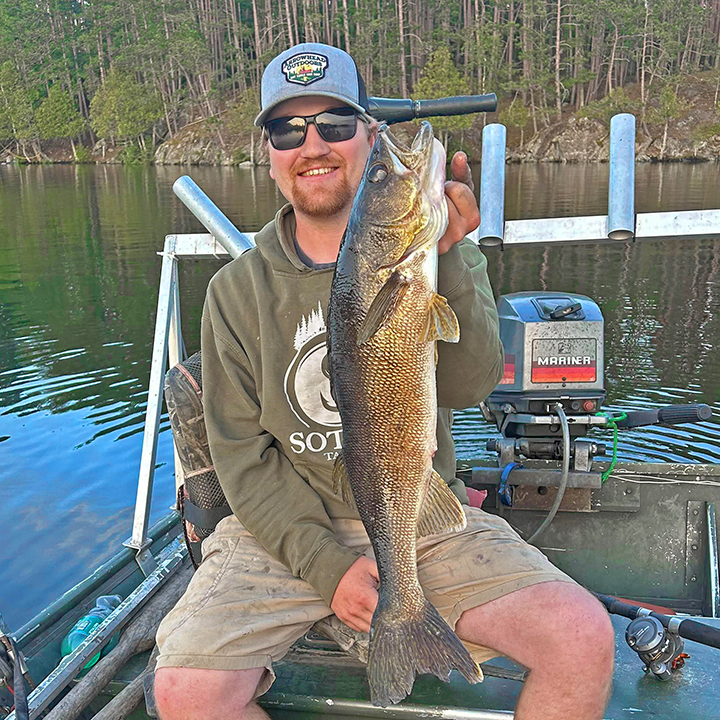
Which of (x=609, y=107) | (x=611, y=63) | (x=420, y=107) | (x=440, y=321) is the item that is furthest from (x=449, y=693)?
(x=611, y=63)

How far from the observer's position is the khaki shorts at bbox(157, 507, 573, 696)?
8.04 ft

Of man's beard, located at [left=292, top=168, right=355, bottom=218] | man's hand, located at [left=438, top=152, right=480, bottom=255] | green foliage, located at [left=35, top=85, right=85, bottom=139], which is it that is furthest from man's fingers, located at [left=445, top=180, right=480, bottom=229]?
green foliage, located at [left=35, top=85, right=85, bottom=139]

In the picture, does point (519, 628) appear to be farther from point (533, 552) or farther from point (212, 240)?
point (212, 240)

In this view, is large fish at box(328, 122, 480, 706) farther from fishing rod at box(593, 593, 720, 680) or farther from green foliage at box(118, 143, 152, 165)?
green foliage at box(118, 143, 152, 165)

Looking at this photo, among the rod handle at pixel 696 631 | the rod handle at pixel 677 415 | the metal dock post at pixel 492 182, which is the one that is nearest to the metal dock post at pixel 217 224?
the metal dock post at pixel 492 182

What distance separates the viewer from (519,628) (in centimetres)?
237

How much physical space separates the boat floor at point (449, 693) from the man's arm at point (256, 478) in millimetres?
548

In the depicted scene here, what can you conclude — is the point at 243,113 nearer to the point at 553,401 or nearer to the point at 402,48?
the point at 402,48

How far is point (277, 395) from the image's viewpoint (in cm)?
289

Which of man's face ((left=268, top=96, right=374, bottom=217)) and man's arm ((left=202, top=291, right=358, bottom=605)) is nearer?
man's arm ((left=202, top=291, right=358, bottom=605))

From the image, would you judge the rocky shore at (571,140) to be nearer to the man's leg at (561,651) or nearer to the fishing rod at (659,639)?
the fishing rod at (659,639)

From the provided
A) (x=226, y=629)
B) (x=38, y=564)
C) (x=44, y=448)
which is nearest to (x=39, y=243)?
(x=44, y=448)

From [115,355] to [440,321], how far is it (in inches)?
414

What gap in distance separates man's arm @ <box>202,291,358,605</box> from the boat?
29 cm
